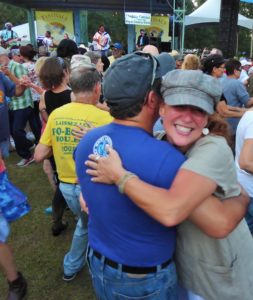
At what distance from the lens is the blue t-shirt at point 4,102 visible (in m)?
3.45

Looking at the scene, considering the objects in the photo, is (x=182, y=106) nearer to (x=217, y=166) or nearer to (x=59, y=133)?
(x=217, y=166)

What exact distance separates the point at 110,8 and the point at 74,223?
15.5 meters

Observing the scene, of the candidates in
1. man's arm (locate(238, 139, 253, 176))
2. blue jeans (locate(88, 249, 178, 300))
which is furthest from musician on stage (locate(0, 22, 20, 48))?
Answer: blue jeans (locate(88, 249, 178, 300))

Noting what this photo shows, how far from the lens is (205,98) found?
1.32 meters

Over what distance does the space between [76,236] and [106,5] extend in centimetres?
1630

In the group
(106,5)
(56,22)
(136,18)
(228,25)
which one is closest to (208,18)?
(106,5)

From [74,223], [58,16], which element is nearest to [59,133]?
[74,223]

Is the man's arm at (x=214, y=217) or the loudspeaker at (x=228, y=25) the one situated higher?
the loudspeaker at (x=228, y=25)

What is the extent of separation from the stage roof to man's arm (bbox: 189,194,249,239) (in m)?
16.3

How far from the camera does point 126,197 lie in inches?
53.1

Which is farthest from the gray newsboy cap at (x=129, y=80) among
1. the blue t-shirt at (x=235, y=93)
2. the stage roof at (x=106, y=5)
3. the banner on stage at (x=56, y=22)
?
the banner on stage at (x=56, y=22)

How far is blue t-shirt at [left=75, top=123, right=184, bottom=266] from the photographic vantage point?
1.27 metres

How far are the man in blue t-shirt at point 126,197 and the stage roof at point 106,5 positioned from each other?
16091 millimetres

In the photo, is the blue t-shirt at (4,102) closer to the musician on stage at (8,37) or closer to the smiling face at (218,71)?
the smiling face at (218,71)
